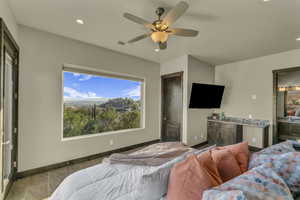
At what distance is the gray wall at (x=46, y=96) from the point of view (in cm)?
263

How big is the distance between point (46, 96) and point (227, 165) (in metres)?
3.26

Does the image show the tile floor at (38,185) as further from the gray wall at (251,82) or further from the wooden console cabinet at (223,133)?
the gray wall at (251,82)

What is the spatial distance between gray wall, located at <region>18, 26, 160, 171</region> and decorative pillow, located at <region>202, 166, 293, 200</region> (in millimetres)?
3129

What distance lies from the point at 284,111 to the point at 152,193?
4497 mm

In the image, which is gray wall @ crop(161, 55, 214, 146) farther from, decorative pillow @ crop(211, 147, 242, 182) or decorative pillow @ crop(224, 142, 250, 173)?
decorative pillow @ crop(211, 147, 242, 182)

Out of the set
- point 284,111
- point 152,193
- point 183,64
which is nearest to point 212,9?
point 183,64

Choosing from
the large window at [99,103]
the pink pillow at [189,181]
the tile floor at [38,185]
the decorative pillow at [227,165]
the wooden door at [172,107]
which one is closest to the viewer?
the pink pillow at [189,181]

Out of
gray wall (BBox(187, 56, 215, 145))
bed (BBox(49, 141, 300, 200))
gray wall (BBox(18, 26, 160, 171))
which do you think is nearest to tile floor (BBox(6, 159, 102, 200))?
gray wall (BBox(18, 26, 160, 171))

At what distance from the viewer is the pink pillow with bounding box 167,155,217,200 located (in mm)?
944

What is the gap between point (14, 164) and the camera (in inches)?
97.9

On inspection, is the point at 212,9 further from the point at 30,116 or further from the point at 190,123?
the point at 30,116

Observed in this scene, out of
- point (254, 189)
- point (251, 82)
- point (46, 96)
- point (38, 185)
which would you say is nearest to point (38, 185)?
point (38, 185)

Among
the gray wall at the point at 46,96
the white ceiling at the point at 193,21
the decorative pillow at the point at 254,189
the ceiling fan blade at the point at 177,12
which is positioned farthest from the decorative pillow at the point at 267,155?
the gray wall at the point at 46,96

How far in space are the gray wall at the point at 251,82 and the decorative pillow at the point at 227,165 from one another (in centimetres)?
363
